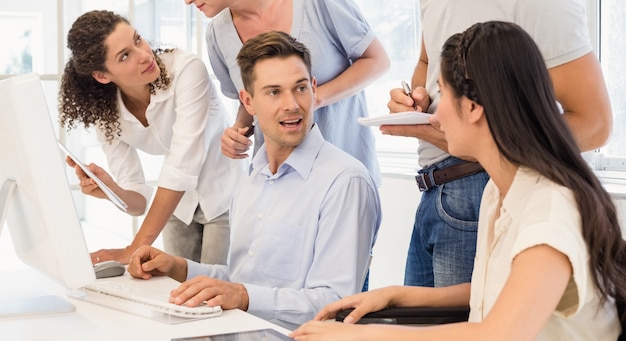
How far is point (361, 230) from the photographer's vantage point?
1.94 m

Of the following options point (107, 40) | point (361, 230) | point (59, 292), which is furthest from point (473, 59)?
point (107, 40)

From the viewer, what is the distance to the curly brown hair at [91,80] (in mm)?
2465

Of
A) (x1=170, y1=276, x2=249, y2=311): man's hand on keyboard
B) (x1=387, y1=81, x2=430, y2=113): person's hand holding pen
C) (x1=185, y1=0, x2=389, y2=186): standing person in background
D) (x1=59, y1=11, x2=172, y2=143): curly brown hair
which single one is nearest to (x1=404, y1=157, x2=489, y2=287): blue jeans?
(x1=387, y1=81, x2=430, y2=113): person's hand holding pen

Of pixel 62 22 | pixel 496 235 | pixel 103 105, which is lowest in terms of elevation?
pixel 496 235

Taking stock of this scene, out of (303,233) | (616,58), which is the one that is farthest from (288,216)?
(616,58)

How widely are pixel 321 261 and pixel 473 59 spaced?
71 centimetres

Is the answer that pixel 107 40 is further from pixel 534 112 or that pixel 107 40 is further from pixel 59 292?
pixel 534 112

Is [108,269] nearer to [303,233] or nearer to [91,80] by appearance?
[303,233]

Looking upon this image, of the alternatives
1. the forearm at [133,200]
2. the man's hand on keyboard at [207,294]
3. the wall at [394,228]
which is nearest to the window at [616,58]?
the wall at [394,228]

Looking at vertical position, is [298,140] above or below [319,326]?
above

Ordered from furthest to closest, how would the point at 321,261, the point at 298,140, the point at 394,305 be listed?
the point at 298,140, the point at 321,261, the point at 394,305

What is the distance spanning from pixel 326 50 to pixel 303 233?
2.24 ft

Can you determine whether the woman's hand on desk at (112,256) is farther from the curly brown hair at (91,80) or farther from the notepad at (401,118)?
the notepad at (401,118)

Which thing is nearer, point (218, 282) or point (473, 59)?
point (473, 59)
